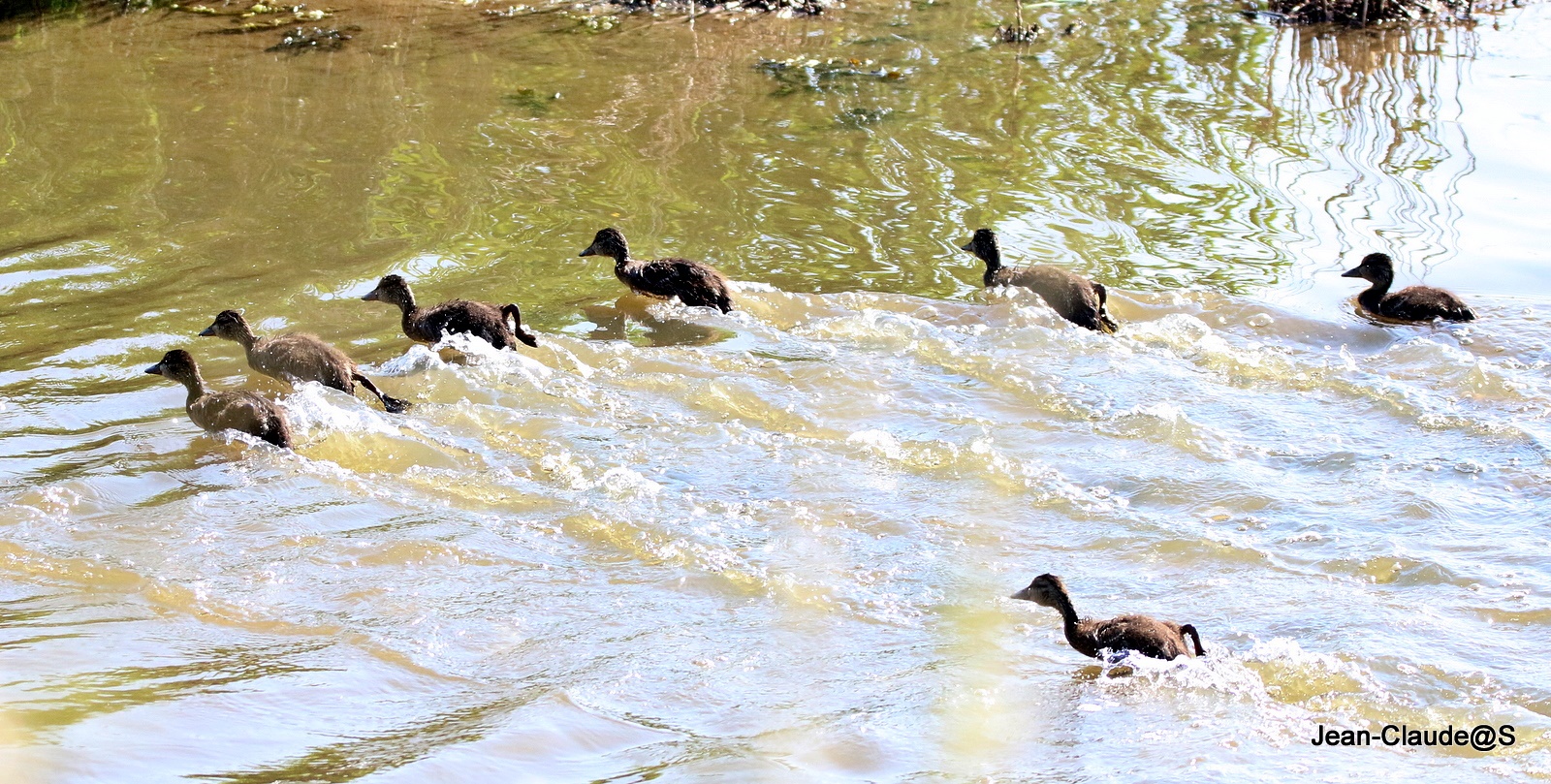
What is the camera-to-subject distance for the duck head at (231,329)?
8.45 metres

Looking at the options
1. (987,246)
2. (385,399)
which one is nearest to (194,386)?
(385,399)

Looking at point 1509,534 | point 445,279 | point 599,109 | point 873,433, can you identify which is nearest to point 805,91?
point 599,109

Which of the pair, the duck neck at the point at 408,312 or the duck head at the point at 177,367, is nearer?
the duck head at the point at 177,367

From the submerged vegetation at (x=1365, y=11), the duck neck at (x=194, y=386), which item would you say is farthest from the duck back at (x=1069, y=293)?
the submerged vegetation at (x=1365, y=11)

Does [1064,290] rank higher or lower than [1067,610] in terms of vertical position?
higher

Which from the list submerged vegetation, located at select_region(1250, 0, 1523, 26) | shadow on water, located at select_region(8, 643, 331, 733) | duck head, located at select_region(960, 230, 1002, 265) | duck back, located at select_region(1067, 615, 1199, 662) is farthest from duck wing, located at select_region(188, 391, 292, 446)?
submerged vegetation, located at select_region(1250, 0, 1523, 26)

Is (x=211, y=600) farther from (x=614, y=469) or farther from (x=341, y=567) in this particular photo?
(x=614, y=469)

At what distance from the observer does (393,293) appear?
Answer: 9.17 metres

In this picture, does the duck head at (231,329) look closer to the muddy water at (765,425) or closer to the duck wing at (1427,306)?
the muddy water at (765,425)

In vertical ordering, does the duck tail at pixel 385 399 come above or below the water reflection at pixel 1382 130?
below

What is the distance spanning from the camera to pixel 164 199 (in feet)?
34.8

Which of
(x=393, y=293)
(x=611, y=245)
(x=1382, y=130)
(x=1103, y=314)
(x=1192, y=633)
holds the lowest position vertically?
(x=1192, y=633)

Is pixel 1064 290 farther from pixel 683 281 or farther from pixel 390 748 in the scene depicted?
pixel 390 748

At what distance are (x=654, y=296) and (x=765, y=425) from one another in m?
2.20
